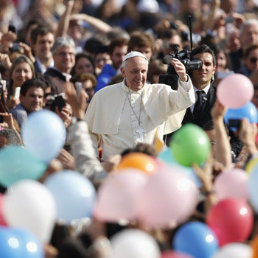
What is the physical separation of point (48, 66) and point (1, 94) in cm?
232

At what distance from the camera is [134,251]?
15.2ft

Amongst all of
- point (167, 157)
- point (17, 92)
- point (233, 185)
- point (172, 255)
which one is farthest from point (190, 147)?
point (17, 92)

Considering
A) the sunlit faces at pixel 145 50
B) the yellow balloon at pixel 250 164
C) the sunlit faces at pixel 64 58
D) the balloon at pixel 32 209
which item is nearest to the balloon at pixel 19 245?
the balloon at pixel 32 209

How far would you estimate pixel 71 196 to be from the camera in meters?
5.38

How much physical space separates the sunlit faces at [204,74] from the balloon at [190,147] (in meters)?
2.35

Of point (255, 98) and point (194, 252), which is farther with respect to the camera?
point (255, 98)

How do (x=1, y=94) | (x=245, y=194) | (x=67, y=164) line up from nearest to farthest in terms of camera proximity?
(x=245, y=194) → (x=67, y=164) → (x=1, y=94)

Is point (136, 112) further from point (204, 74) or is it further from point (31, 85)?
point (31, 85)

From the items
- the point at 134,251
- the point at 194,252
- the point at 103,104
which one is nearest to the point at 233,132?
the point at 103,104

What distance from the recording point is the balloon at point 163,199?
5.12 metres

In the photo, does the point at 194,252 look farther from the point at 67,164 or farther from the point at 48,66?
the point at 48,66

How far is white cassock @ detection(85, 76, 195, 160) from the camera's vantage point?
8.11 meters

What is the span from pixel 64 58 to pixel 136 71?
2.58 m

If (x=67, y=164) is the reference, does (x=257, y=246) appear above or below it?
above
